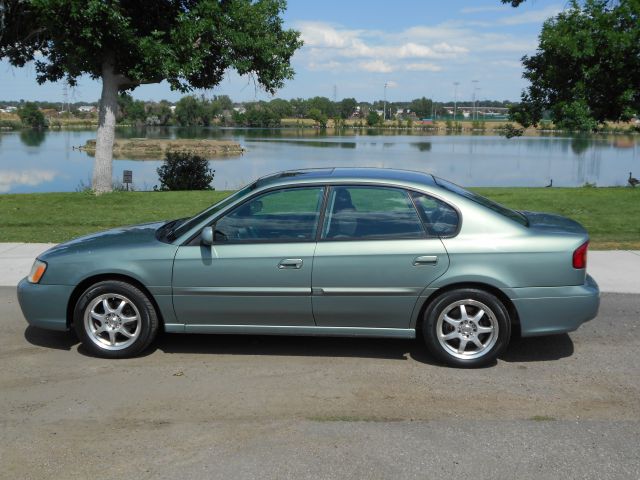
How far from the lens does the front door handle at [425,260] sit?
17.4ft

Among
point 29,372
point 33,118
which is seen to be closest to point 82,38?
point 29,372

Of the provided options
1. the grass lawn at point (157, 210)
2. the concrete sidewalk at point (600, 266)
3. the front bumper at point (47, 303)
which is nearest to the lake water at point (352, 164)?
the grass lawn at point (157, 210)

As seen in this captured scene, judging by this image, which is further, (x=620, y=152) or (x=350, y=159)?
(x=620, y=152)

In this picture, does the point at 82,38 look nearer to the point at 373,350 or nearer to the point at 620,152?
the point at 373,350

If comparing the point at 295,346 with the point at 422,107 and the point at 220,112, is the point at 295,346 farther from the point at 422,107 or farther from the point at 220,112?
the point at 422,107

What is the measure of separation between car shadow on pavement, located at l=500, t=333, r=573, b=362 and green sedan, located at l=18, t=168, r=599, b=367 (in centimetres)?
33

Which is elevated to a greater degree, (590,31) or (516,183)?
(590,31)

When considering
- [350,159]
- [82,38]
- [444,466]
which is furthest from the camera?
[350,159]

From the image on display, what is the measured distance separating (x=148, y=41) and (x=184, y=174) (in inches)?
246

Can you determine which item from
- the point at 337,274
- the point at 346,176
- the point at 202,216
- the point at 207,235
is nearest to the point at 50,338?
the point at 202,216

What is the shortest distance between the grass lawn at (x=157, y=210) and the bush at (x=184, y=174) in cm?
412

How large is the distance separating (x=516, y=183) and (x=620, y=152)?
23.5 metres

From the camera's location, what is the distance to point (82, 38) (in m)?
15.8

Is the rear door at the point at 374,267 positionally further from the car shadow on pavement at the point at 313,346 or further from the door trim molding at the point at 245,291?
the car shadow on pavement at the point at 313,346
